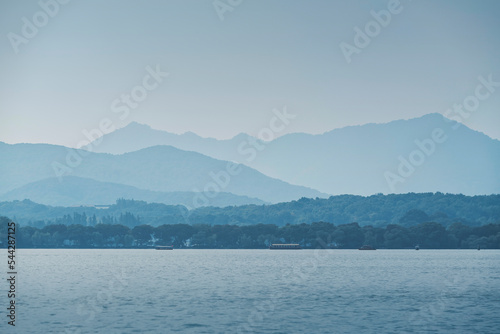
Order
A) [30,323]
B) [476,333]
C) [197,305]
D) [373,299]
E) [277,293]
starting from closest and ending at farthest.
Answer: [476,333] → [30,323] → [197,305] → [373,299] → [277,293]

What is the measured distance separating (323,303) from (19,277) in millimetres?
68371

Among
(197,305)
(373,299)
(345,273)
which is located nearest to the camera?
(197,305)

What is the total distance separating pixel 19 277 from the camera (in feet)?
447

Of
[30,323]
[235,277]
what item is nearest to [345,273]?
[235,277]

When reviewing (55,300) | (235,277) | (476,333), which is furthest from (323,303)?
(235,277)

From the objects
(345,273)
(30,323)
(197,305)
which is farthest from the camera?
(345,273)

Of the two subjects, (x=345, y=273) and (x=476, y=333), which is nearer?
(x=476, y=333)

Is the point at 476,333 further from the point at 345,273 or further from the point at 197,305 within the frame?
the point at 345,273

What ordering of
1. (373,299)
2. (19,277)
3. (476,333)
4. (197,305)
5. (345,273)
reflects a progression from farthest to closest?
(345,273) < (19,277) < (373,299) < (197,305) < (476,333)

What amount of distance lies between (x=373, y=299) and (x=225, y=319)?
2666 cm

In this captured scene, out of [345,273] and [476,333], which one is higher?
[345,273]

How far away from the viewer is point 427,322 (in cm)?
7381

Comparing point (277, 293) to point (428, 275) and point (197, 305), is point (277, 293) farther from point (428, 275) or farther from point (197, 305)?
point (428, 275)

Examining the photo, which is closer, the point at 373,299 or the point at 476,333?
the point at 476,333
